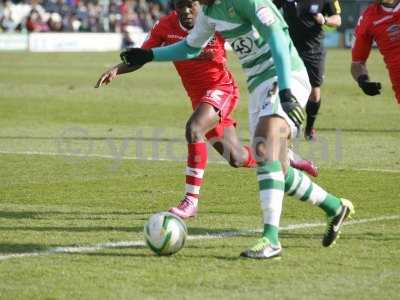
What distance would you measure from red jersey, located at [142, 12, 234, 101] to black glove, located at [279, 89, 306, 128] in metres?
2.95

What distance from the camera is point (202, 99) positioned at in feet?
34.1

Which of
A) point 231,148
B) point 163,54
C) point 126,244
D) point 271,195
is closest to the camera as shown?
point 271,195

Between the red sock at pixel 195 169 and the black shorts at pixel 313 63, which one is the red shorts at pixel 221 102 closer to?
the red sock at pixel 195 169

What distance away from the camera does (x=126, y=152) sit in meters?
15.4

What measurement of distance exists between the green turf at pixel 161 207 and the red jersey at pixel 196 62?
120cm

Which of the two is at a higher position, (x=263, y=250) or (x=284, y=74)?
(x=284, y=74)

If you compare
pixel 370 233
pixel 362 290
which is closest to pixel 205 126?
pixel 370 233

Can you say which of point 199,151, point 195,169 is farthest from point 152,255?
point 199,151

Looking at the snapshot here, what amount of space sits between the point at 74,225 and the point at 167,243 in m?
1.72

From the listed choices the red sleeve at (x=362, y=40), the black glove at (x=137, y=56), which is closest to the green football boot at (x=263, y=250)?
the black glove at (x=137, y=56)

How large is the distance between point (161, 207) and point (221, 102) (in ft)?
3.87

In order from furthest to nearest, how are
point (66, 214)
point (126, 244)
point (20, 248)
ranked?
1. point (66, 214)
2. point (126, 244)
3. point (20, 248)

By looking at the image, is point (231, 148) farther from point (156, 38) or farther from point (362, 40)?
point (362, 40)

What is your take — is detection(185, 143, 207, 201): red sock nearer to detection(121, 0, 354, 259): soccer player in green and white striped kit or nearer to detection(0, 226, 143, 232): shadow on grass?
detection(0, 226, 143, 232): shadow on grass
